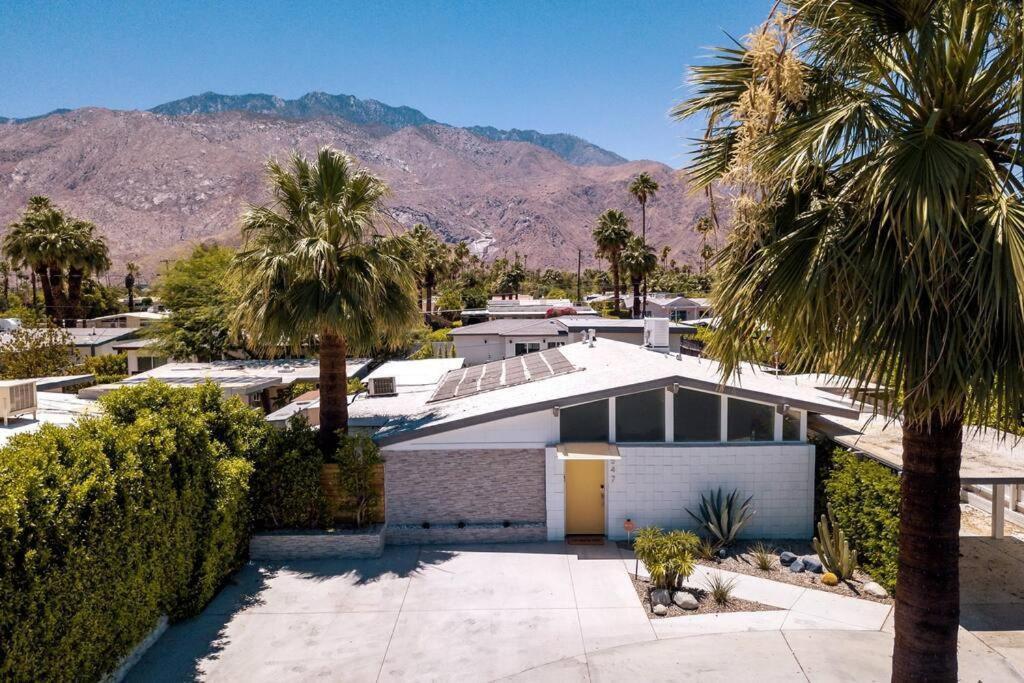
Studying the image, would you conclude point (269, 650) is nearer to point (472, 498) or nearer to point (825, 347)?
point (472, 498)

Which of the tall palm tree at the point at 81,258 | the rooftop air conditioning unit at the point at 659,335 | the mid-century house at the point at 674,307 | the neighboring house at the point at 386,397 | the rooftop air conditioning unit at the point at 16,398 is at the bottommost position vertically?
the neighboring house at the point at 386,397

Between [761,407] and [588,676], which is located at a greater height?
[761,407]

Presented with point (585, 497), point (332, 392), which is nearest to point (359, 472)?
point (332, 392)

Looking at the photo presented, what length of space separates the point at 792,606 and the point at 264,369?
18.8 meters

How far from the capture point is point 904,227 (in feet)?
13.6

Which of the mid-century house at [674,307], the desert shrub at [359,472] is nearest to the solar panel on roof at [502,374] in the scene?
the desert shrub at [359,472]

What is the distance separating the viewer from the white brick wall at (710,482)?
12320 millimetres

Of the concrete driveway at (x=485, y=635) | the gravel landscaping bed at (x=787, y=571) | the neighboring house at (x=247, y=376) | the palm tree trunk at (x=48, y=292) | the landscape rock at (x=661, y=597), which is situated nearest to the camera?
the concrete driveway at (x=485, y=635)

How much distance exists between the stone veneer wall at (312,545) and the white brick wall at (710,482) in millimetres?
3820

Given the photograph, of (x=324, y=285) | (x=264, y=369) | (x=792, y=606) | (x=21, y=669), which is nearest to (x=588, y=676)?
(x=792, y=606)

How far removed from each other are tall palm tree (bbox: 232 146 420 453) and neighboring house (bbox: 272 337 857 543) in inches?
82.2

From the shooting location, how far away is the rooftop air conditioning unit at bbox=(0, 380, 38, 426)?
32.1 feet

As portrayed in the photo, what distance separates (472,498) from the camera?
12586 mm

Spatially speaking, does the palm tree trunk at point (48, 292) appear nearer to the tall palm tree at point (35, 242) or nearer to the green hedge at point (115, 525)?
the tall palm tree at point (35, 242)
